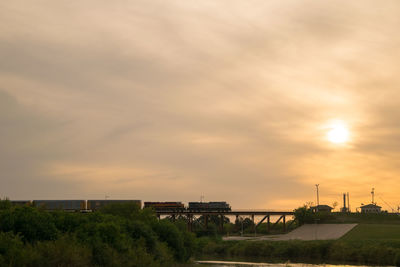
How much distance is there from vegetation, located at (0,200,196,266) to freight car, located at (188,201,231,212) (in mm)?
87673

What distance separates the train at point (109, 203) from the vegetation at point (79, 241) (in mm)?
77712

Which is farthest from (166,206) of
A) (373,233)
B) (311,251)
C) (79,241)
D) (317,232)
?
(79,241)

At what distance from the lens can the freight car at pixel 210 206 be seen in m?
178

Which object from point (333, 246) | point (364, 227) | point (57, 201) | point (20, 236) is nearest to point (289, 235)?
point (364, 227)

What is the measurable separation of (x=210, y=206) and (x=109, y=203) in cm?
3493

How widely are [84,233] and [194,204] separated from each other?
11714 centimetres

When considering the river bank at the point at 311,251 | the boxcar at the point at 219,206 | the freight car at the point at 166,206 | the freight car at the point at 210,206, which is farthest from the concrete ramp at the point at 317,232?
the freight car at the point at 166,206

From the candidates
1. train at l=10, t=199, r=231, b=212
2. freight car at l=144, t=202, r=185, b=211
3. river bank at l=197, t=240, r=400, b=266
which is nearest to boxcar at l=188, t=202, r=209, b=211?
train at l=10, t=199, r=231, b=212

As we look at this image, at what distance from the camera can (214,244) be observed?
133 m

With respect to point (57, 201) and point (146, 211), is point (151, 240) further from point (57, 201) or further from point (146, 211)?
point (57, 201)

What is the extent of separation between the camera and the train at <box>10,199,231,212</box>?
16440cm

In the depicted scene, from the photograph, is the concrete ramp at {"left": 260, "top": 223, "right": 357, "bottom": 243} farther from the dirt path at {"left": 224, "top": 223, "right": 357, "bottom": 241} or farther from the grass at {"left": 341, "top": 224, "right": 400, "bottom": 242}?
the grass at {"left": 341, "top": 224, "right": 400, "bottom": 242}

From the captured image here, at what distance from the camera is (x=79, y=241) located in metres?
63.9

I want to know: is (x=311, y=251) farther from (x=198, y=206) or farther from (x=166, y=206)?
(x=198, y=206)
